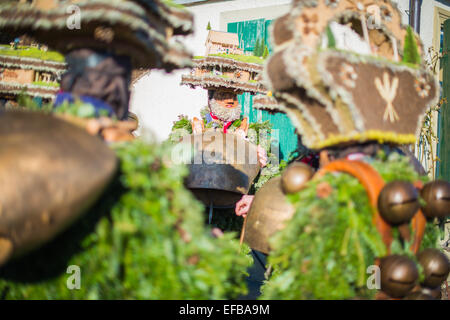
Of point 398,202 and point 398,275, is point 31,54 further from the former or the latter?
point 398,275

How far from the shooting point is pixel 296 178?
2.44 metres

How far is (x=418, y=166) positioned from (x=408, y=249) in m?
0.96

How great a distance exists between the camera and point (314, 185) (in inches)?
87.9

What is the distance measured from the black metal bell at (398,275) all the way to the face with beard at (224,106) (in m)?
3.60

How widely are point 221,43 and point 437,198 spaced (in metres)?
4.48

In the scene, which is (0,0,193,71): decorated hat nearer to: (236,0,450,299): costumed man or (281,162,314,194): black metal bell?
Result: (236,0,450,299): costumed man

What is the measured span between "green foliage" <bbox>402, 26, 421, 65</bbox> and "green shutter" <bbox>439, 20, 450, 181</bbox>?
5114 mm

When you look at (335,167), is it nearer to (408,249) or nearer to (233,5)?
(408,249)

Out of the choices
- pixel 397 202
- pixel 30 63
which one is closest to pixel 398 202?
pixel 397 202

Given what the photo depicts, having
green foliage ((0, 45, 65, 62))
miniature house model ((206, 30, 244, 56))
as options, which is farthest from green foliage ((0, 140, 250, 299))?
miniature house model ((206, 30, 244, 56))

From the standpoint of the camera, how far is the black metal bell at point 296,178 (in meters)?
2.42

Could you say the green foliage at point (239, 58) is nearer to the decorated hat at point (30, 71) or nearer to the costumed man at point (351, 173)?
the decorated hat at point (30, 71)

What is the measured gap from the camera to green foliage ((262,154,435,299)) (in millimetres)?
2100

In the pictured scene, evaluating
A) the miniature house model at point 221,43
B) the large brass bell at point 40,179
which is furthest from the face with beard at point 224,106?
the large brass bell at point 40,179
